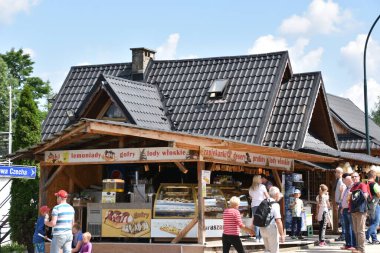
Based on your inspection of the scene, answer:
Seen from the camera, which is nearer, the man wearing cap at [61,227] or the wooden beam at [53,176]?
the man wearing cap at [61,227]

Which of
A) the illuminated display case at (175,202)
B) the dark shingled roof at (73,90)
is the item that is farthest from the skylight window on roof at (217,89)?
the illuminated display case at (175,202)

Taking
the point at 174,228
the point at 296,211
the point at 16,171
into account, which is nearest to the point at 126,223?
the point at 174,228

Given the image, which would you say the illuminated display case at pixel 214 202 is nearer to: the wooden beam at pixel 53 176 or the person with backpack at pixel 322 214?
the person with backpack at pixel 322 214

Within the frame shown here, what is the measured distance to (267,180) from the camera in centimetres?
2194

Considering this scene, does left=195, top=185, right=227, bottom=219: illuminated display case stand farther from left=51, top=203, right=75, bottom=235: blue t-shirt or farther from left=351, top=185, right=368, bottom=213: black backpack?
left=51, top=203, right=75, bottom=235: blue t-shirt

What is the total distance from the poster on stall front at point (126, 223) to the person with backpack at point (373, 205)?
17.0 feet

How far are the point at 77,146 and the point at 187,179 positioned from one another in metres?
3.56

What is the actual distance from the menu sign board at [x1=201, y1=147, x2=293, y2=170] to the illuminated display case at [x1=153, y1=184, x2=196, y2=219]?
39.7 inches

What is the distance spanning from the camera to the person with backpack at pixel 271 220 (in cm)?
1434

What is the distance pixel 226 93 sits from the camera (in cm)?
2842

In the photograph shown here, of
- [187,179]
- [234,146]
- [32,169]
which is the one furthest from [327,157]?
[32,169]

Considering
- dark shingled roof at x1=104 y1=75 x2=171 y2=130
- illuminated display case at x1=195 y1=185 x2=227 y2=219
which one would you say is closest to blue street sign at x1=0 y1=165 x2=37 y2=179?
illuminated display case at x1=195 y1=185 x2=227 y2=219

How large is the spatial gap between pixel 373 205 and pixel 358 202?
10.1 feet

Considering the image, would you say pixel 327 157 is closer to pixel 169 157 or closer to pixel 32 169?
pixel 169 157
